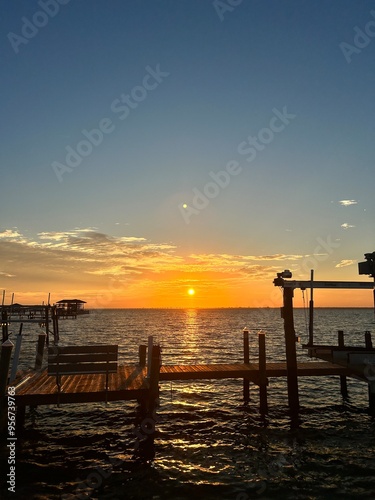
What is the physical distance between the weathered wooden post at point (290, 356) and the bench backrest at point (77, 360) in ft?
22.4

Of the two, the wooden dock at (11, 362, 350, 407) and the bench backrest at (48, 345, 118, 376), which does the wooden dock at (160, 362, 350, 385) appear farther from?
the bench backrest at (48, 345, 118, 376)

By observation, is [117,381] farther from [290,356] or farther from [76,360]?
[290,356]

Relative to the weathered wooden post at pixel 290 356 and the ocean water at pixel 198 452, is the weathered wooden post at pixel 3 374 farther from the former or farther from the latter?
the weathered wooden post at pixel 290 356

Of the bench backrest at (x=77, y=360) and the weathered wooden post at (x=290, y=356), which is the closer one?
the bench backrest at (x=77, y=360)

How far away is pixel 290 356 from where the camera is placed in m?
14.0

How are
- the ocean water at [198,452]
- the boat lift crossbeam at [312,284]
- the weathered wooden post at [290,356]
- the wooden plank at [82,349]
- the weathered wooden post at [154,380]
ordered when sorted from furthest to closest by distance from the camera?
1. the boat lift crossbeam at [312,284]
2. the weathered wooden post at [290,356]
3. the weathered wooden post at [154,380]
4. the wooden plank at [82,349]
5. the ocean water at [198,452]

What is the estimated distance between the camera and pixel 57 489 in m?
8.91

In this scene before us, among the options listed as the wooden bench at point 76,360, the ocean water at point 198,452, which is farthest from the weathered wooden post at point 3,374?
the ocean water at point 198,452

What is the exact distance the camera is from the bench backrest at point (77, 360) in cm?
1042

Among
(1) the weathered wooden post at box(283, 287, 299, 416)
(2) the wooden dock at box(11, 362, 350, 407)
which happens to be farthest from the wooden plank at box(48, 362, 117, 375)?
(1) the weathered wooden post at box(283, 287, 299, 416)

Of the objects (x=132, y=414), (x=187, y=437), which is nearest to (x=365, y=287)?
(x=187, y=437)

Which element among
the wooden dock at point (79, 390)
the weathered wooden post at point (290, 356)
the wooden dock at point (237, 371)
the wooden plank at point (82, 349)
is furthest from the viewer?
the weathered wooden post at point (290, 356)

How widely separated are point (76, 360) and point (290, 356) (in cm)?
785

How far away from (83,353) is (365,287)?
35.2 feet
